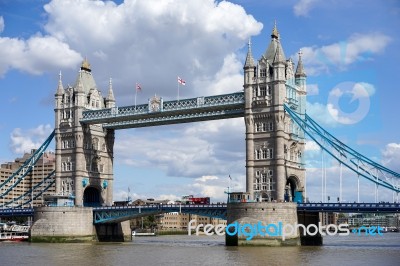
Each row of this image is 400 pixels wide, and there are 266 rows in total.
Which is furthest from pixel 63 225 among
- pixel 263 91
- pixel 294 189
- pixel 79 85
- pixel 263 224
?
pixel 263 91

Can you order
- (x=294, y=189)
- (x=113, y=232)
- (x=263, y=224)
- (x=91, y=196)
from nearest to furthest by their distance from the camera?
1. (x=263, y=224)
2. (x=294, y=189)
3. (x=113, y=232)
4. (x=91, y=196)

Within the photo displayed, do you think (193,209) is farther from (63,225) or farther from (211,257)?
(211,257)

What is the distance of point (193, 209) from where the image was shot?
97875 mm

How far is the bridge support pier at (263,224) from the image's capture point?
281 feet

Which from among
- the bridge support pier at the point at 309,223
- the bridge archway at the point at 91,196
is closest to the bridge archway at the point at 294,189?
the bridge support pier at the point at 309,223

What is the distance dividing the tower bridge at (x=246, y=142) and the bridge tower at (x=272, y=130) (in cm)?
14

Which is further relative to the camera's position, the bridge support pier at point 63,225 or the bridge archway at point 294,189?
the bridge support pier at point 63,225

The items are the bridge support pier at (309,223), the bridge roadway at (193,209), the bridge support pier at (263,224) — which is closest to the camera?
the bridge roadway at (193,209)

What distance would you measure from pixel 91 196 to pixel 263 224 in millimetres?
42824

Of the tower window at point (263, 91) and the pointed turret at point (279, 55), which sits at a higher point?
the pointed turret at point (279, 55)

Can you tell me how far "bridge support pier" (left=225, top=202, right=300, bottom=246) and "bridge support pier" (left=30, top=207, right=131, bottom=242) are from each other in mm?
28284

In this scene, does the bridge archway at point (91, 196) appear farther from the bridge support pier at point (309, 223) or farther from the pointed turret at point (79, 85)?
the bridge support pier at point (309, 223)

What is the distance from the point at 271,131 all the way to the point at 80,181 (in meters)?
35.9

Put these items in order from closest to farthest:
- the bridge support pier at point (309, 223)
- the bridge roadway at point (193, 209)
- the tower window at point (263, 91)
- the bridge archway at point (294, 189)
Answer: the bridge roadway at point (193, 209) < the bridge support pier at point (309, 223) < the bridge archway at point (294, 189) < the tower window at point (263, 91)
